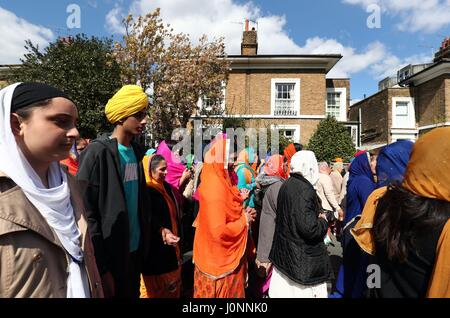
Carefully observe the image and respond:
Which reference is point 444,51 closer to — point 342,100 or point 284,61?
point 342,100

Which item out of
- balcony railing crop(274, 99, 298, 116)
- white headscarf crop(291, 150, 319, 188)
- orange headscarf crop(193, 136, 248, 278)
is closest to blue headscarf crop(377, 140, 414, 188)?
white headscarf crop(291, 150, 319, 188)

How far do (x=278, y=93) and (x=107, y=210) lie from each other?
59.0ft

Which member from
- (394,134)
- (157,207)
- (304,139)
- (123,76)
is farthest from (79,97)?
(394,134)

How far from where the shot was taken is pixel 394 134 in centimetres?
2125

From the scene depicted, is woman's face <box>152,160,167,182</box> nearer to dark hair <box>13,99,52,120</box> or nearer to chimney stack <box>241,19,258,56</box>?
dark hair <box>13,99,52,120</box>

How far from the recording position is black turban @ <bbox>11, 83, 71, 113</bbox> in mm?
1271

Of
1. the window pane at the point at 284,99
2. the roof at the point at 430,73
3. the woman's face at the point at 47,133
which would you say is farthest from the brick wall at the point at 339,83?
the woman's face at the point at 47,133

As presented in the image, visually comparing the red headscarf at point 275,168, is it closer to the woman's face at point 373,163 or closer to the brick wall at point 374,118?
the woman's face at point 373,163

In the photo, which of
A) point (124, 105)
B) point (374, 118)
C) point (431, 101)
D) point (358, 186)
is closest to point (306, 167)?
point (358, 186)

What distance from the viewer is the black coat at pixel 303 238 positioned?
9.45 feet

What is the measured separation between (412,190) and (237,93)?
17869 mm

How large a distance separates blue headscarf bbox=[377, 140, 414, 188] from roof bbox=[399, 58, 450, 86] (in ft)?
65.0

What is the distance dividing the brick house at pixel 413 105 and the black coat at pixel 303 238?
1756 centimetres
